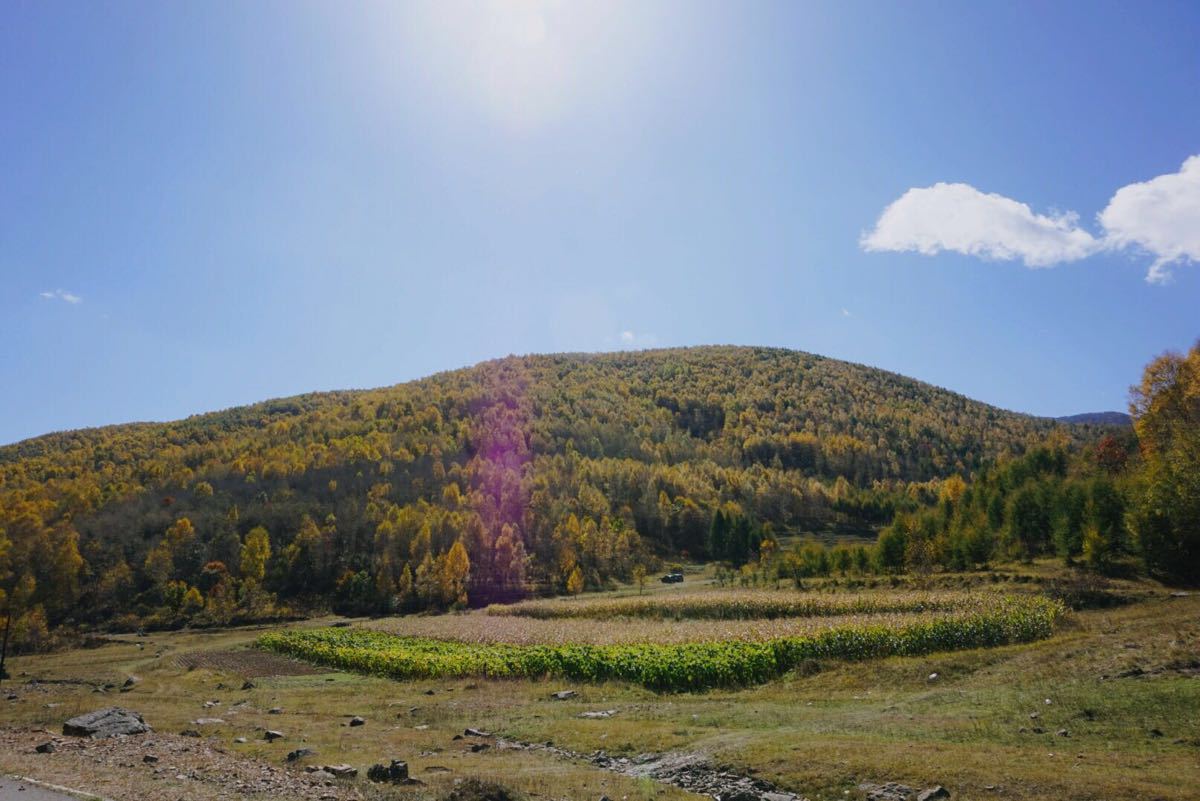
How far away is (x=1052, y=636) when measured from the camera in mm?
32688

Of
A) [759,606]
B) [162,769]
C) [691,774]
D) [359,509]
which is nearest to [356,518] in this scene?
[359,509]

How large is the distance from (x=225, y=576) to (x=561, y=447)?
10759 cm

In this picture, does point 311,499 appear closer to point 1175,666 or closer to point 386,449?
point 386,449

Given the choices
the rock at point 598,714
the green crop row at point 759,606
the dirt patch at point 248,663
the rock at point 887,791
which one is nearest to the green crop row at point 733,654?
the rock at point 598,714

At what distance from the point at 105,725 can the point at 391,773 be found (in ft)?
46.4

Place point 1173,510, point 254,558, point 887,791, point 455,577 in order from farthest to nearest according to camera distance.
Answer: point 254,558 → point 455,577 → point 1173,510 → point 887,791

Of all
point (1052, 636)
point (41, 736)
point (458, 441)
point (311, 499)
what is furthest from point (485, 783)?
point (458, 441)

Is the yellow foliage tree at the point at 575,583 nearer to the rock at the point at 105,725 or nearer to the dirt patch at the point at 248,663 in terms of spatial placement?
the dirt patch at the point at 248,663

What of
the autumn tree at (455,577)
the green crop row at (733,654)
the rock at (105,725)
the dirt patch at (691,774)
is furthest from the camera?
the autumn tree at (455,577)

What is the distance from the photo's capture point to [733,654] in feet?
104

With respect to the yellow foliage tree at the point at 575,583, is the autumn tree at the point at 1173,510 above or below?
above

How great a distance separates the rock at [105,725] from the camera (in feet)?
71.2

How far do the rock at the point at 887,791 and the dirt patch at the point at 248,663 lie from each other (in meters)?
40.3

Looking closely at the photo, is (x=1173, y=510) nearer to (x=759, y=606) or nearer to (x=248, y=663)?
(x=759, y=606)
